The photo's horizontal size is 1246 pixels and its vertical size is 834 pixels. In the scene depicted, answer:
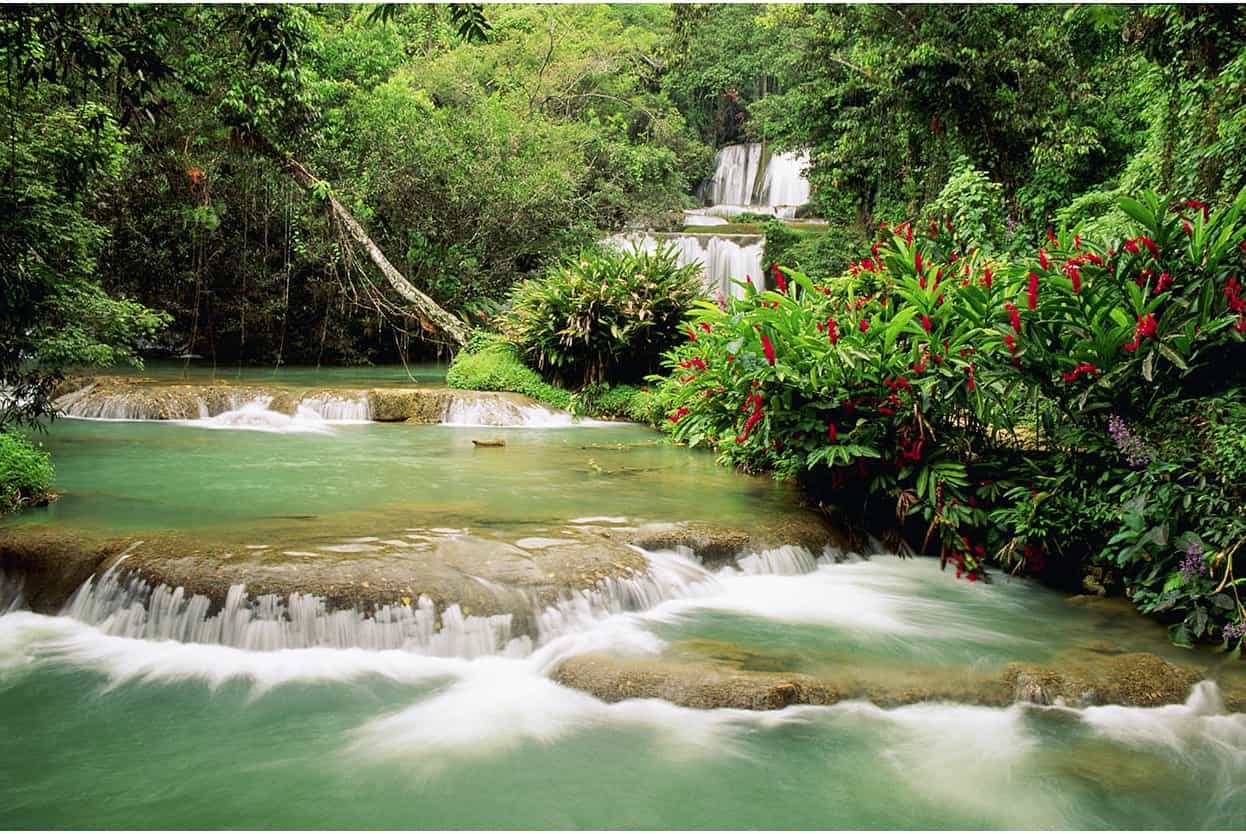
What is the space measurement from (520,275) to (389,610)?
17408 millimetres

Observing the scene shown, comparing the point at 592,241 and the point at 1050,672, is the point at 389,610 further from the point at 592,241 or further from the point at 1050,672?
the point at 592,241

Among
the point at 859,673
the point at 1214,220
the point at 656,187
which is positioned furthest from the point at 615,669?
the point at 656,187

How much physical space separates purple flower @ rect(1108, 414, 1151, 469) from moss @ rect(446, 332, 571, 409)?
28.3ft

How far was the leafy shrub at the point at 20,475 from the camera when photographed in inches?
257

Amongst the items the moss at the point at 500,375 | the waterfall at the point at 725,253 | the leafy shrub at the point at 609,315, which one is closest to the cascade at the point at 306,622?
the leafy shrub at the point at 609,315

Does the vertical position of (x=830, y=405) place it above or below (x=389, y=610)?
above

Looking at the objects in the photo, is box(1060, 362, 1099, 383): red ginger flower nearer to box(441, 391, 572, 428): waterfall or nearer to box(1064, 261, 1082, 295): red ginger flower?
box(1064, 261, 1082, 295): red ginger flower

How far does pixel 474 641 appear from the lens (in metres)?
4.87

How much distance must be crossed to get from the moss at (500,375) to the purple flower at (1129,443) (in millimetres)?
8637

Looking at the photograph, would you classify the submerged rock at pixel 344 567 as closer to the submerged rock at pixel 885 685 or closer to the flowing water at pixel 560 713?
the flowing water at pixel 560 713

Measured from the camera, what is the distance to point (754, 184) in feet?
117

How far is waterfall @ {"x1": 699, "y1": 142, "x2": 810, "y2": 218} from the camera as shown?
33312 mm

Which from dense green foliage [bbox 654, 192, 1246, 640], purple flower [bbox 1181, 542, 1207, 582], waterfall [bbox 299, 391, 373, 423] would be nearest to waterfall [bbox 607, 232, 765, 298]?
waterfall [bbox 299, 391, 373, 423]

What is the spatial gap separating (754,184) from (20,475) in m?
32.0
